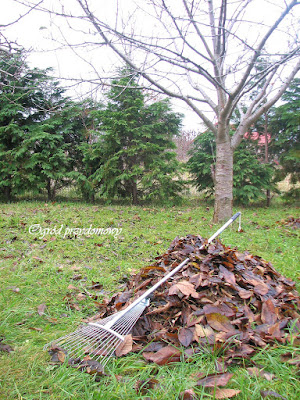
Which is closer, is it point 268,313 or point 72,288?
point 268,313

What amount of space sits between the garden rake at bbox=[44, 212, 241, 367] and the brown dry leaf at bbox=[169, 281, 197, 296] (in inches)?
7.8

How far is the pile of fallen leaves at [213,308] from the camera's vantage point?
57.3 inches

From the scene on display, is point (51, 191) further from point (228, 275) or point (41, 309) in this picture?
point (228, 275)

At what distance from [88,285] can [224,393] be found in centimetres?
164

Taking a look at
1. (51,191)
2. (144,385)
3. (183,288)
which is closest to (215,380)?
(144,385)

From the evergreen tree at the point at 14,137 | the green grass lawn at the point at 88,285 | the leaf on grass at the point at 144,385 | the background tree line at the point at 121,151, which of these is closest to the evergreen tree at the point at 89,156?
the background tree line at the point at 121,151

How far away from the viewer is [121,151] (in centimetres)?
671

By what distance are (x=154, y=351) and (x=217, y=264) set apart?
822 mm

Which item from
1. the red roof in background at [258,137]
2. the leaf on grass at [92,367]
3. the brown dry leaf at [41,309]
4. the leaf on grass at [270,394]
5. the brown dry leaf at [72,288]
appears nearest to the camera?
the leaf on grass at [270,394]

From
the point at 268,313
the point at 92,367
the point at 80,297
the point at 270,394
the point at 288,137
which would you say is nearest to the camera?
the point at 270,394

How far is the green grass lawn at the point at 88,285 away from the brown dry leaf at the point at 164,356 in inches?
1.4

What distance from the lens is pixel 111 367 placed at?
4.71ft

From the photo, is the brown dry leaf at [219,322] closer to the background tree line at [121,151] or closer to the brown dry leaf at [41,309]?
the brown dry leaf at [41,309]

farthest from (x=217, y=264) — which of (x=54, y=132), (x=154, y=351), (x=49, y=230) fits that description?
(x=54, y=132)
